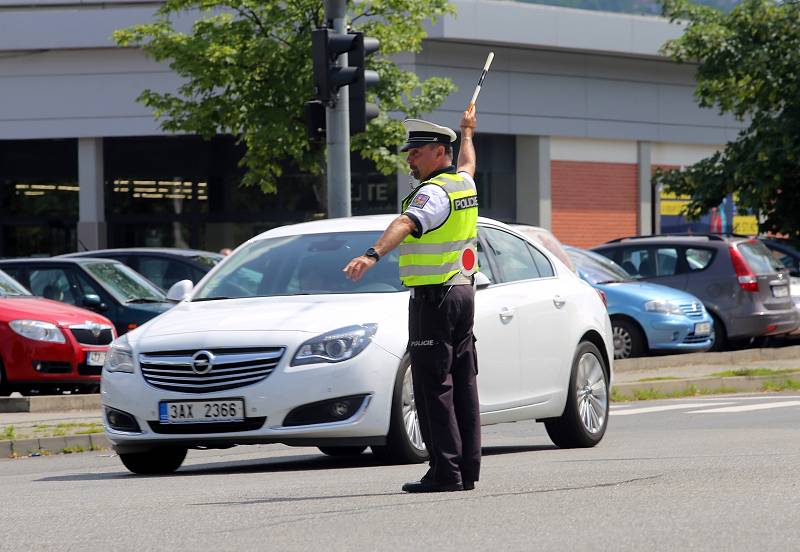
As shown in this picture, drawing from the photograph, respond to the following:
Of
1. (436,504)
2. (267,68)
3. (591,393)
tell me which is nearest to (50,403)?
(591,393)

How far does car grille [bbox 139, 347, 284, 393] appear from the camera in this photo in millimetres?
9516

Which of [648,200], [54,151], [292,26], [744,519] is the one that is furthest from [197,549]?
[648,200]

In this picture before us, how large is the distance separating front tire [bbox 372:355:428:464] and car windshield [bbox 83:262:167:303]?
957 cm

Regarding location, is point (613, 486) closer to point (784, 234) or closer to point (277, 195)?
point (784, 234)

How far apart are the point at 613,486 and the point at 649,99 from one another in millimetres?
35179

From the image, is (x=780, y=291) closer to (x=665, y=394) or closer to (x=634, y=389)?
(x=665, y=394)

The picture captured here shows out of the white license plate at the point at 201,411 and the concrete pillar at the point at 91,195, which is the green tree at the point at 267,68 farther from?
the white license plate at the point at 201,411

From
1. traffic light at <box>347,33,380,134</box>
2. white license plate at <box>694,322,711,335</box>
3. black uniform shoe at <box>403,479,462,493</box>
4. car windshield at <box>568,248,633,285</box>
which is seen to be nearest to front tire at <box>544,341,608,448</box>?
black uniform shoe at <box>403,479,462,493</box>

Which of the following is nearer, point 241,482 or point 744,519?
point 744,519

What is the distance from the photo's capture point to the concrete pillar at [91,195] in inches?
1553

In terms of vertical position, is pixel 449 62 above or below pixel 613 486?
above

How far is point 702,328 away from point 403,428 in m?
12.6

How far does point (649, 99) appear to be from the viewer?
42.5 metres

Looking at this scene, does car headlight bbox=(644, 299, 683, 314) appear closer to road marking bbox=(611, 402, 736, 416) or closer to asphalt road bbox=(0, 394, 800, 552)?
road marking bbox=(611, 402, 736, 416)
